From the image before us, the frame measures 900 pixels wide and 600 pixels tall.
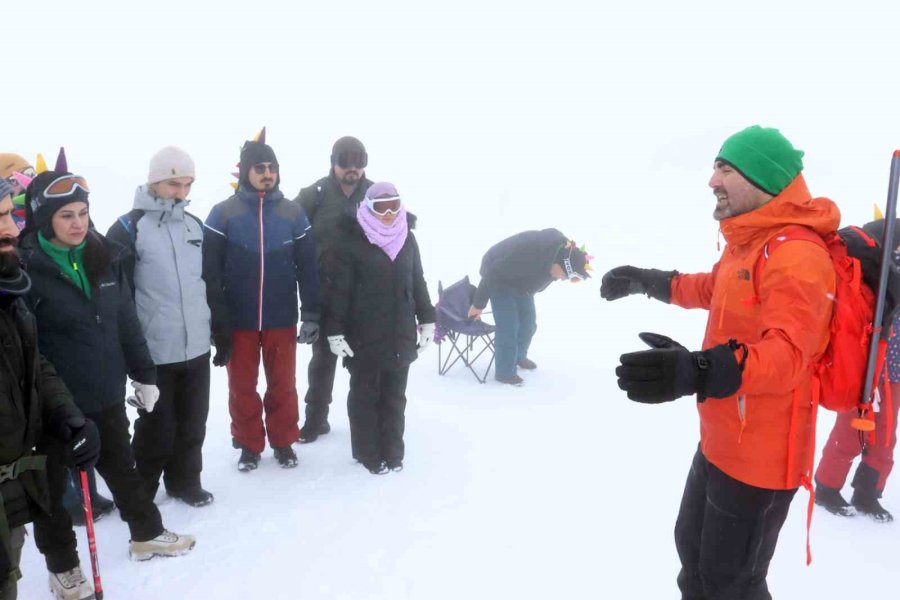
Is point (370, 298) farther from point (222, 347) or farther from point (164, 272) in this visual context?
point (164, 272)

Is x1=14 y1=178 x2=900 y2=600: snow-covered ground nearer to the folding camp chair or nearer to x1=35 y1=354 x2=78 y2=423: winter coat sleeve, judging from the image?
the folding camp chair

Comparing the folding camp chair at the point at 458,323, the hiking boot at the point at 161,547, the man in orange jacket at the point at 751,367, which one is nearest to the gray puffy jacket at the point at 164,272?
the hiking boot at the point at 161,547

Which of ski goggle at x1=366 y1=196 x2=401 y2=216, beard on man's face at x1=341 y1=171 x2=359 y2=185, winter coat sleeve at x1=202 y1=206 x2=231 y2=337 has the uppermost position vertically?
Result: beard on man's face at x1=341 y1=171 x2=359 y2=185

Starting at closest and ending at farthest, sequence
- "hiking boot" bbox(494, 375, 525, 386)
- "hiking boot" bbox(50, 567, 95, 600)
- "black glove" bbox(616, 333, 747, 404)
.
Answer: "black glove" bbox(616, 333, 747, 404) → "hiking boot" bbox(50, 567, 95, 600) → "hiking boot" bbox(494, 375, 525, 386)

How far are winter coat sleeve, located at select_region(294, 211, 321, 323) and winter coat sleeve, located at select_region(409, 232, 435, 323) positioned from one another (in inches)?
25.9

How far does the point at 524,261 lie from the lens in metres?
5.84

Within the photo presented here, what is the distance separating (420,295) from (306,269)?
790mm

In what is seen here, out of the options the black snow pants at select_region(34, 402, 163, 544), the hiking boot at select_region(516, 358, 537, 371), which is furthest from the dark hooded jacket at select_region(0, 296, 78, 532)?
the hiking boot at select_region(516, 358, 537, 371)

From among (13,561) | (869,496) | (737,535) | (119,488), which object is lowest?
(869,496)

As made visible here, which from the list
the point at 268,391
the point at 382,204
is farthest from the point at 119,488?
the point at 382,204

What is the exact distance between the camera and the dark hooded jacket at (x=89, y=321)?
2.45 metres

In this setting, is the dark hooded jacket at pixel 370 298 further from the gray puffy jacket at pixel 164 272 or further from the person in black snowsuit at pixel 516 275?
the person in black snowsuit at pixel 516 275

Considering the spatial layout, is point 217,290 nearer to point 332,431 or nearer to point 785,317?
point 332,431

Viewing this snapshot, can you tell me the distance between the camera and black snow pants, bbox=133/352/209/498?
3174mm
